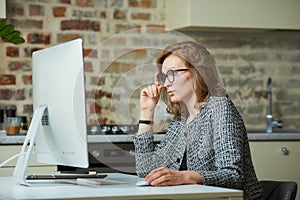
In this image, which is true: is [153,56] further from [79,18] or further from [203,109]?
[203,109]

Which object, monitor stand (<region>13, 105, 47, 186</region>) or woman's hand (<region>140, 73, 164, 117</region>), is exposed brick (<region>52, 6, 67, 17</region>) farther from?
monitor stand (<region>13, 105, 47, 186</region>)

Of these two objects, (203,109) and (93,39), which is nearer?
(203,109)

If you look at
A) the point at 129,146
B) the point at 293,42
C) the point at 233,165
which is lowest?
the point at 129,146

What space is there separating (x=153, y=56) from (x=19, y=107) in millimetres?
1117

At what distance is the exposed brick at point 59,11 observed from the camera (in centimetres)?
506

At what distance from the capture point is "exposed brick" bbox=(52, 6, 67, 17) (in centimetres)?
506

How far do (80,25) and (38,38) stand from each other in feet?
1.10

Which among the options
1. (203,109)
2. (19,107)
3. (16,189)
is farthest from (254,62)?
(16,189)

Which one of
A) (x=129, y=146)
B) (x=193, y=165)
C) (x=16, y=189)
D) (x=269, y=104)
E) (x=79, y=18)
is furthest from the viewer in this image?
(x=269, y=104)

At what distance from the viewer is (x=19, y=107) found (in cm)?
498

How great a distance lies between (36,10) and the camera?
502 centimetres

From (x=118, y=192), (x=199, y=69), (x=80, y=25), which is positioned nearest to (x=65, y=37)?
(x=80, y=25)

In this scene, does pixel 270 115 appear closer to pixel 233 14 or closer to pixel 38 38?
pixel 233 14

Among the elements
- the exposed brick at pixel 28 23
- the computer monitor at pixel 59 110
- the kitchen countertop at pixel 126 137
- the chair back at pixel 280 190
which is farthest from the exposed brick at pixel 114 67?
the chair back at pixel 280 190
